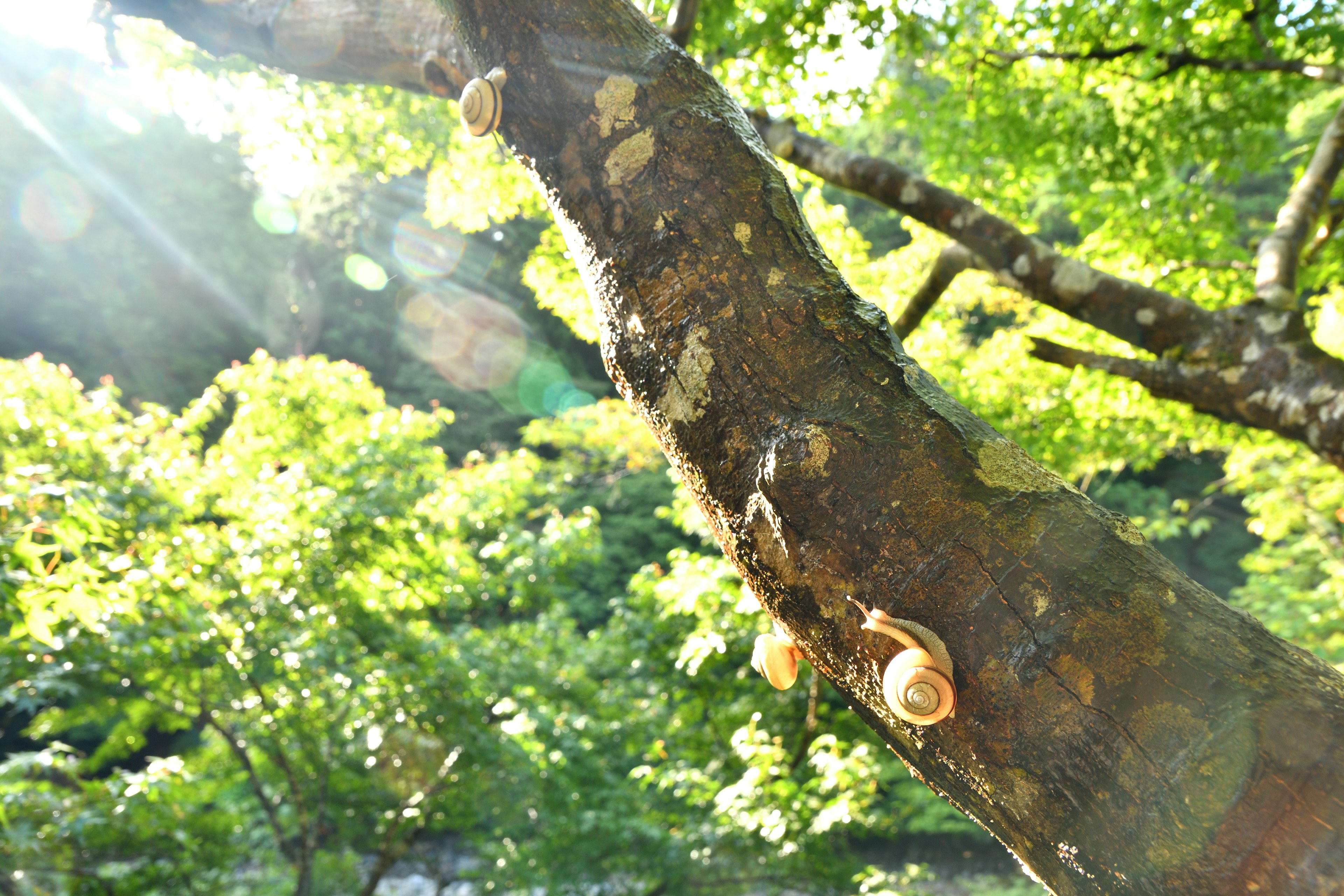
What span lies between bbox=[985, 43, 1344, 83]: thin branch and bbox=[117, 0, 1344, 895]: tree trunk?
335cm

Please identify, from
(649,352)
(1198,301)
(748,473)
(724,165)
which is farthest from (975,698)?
(1198,301)

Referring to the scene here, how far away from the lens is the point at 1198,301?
434 cm

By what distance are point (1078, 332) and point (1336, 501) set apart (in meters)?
3.75

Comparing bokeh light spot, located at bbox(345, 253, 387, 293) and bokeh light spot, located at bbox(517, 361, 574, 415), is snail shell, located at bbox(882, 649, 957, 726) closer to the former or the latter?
bokeh light spot, located at bbox(517, 361, 574, 415)

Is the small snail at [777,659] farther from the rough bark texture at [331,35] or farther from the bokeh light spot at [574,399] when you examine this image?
the bokeh light spot at [574,399]

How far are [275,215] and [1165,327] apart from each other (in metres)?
21.1

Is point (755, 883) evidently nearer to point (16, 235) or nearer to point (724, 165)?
point (724, 165)

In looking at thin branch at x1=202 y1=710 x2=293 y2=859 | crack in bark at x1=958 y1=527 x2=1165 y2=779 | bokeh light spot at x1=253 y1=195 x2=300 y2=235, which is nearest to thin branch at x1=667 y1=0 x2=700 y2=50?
crack in bark at x1=958 y1=527 x2=1165 y2=779

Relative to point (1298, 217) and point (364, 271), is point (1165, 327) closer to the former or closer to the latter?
point (1298, 217)

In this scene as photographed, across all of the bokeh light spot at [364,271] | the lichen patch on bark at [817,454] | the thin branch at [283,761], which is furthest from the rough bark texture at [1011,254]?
the bokeh light spot at [364,271]

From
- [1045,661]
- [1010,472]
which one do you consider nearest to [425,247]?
[1010,472]

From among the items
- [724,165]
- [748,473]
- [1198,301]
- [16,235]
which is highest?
[16,235]

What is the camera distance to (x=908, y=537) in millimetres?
625

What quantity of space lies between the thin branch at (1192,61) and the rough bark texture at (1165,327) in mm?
1388
